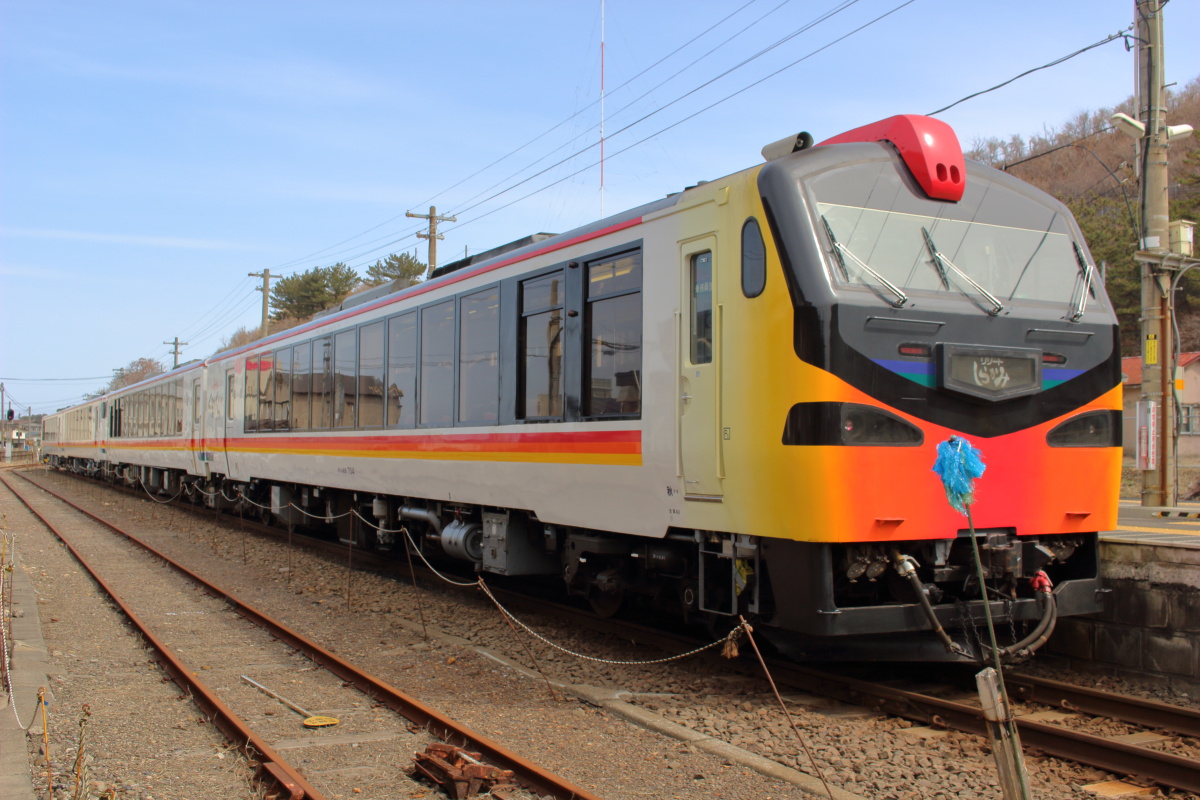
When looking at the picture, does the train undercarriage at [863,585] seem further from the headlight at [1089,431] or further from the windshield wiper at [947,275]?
the windshield wiper at [947,275]

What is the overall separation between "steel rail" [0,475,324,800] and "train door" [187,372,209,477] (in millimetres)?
10446

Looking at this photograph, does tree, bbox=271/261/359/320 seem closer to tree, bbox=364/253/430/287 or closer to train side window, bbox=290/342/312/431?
tree, bbox=364/253/430/287

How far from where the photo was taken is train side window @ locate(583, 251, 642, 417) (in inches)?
264

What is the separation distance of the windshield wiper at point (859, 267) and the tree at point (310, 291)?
216ft

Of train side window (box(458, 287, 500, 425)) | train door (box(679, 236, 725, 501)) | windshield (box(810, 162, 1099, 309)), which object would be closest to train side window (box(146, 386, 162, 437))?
train side window (box(458, 287, 500, 425))

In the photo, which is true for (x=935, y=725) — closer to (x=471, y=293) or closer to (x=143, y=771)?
(x=143, y=771)

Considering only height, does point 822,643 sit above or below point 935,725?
above

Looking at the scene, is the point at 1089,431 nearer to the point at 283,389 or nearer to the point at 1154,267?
the point at 1154,267

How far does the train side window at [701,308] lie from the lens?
19.8ft

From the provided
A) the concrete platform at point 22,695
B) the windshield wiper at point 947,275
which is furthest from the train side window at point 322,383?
the windshield wiper at point 947,275

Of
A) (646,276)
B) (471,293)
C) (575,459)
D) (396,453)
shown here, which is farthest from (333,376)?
(646,276)

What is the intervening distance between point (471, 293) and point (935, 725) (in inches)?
213

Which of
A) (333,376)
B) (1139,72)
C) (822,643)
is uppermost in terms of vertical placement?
(1139,72)

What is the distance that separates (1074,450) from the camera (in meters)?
6.01
